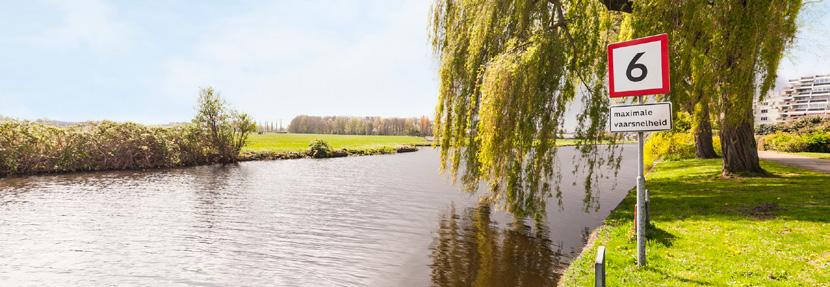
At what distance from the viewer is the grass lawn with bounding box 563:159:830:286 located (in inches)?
259

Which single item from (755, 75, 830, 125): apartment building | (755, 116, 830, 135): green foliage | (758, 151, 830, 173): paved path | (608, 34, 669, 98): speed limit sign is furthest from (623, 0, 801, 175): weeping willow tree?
(755, 75, 830, 125): apartment building

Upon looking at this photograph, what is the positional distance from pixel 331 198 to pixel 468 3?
11514mm

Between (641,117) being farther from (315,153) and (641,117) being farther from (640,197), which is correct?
(315,153)

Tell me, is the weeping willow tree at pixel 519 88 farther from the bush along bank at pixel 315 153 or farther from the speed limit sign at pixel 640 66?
the bush along bank at pixel 315 153

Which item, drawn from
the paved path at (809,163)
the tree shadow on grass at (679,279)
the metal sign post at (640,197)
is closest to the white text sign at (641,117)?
the metal sign post at (640,197)

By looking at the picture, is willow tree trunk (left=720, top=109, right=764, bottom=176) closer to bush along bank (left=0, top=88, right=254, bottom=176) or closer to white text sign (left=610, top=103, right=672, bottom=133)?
white text sign (left=610, top=103, right=672, bottom=133)

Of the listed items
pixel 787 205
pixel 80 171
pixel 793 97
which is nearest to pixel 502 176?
pixel 787 205

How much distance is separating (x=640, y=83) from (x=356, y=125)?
172 m

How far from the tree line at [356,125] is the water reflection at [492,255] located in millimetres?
150270

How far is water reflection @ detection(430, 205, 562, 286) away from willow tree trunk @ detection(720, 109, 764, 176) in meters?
9.48

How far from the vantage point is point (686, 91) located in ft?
42.9

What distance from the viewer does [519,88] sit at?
37.5ft

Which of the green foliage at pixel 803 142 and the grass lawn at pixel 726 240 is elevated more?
the green foliage at pixel 803 142

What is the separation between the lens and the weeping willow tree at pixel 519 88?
1157 cm
